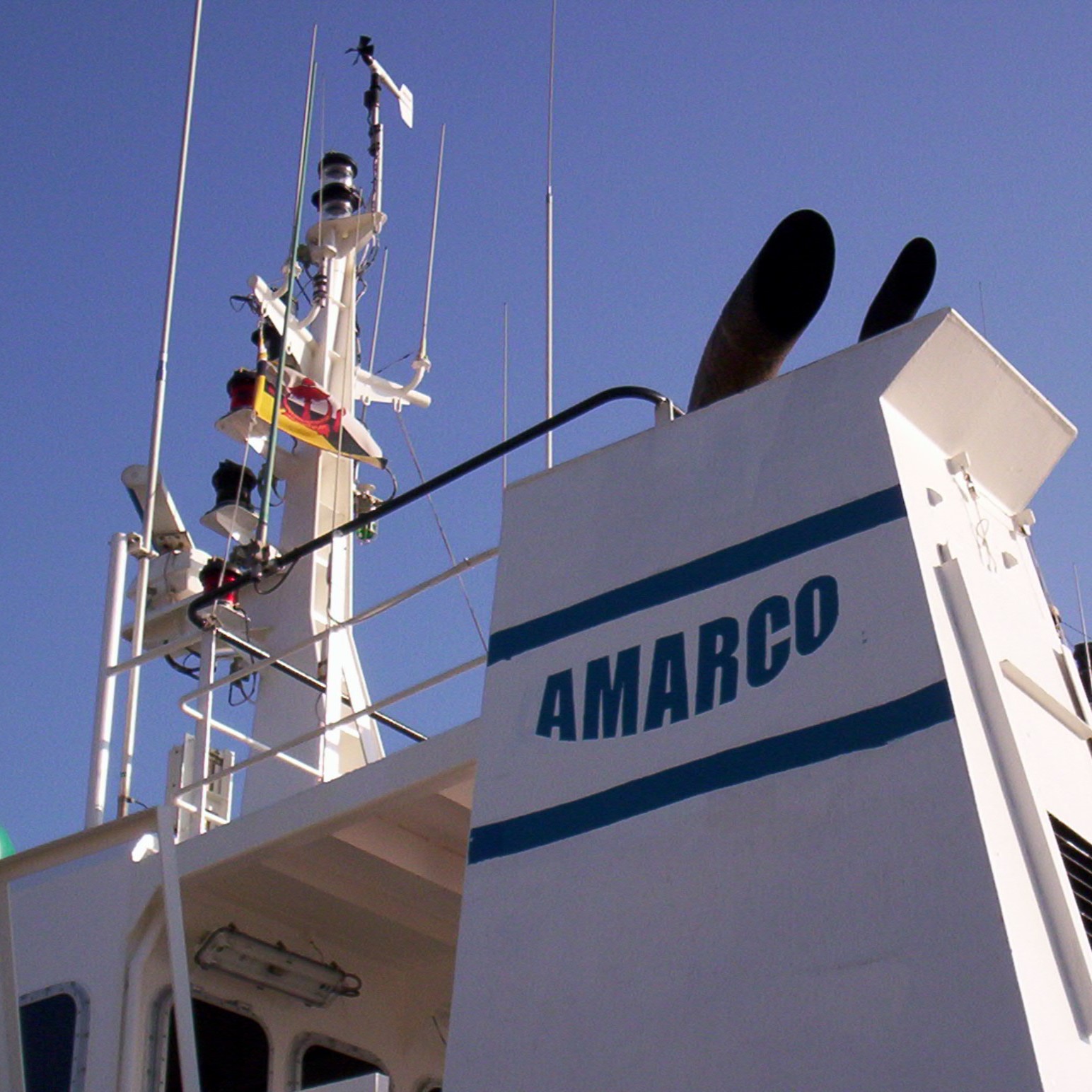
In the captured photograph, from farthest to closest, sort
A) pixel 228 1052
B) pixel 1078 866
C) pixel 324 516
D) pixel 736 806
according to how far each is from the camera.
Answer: pixel 324 516, pixel 228 1052, pixel 736 806, pixel 1078 866

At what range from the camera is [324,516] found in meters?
9.95

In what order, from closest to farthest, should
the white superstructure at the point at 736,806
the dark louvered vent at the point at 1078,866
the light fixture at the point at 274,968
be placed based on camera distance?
the white superstructure at the point at 736,806 < the dark louvered vent at the point at 1078,866 < the light fixture at the point at 274,968

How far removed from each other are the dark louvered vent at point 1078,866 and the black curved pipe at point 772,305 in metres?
1.78

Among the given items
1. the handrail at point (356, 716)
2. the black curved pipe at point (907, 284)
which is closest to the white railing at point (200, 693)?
the handrail at point (356, 716)

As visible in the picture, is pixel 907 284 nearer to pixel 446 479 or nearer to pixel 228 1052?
pixel 446 479

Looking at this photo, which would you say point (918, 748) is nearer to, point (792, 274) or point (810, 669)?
point (810, 669)

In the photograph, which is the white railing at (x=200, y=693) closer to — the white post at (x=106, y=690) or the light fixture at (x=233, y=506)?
the white post at (x=106, y=690)

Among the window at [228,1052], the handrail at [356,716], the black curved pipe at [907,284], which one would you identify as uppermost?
the black curved pipe at [907,284]

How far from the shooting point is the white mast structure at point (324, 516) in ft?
28.6

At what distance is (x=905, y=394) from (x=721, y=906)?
1.56 m

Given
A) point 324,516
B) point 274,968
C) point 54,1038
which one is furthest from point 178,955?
point 324,516

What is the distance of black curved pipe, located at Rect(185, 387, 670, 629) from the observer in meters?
5.46

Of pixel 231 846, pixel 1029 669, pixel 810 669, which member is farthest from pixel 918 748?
pixel 231 846

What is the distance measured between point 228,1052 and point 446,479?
8.58 ft
